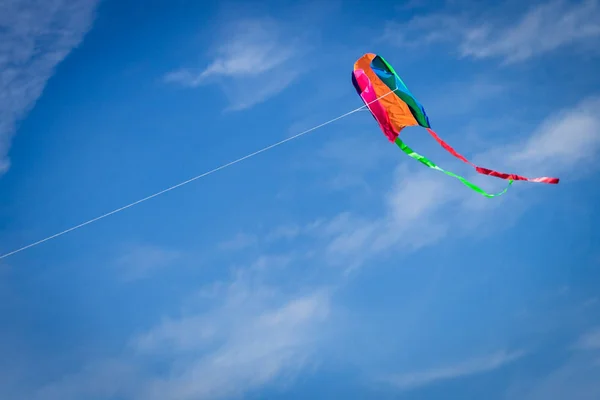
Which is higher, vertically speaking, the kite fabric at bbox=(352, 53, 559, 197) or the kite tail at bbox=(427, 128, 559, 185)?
the kite fabric at bbox=(352, 53, 559, 197)

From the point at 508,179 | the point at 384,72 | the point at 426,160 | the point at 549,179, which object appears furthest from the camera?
the point at 384,72

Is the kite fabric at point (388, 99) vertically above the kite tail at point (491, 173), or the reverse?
the kite fabric at point (388, 99)

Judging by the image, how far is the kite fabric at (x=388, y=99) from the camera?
1312 cm

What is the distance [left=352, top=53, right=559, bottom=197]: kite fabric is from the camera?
43.0 feet

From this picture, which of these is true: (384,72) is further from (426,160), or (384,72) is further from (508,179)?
(508,179)

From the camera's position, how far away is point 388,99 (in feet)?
44.5

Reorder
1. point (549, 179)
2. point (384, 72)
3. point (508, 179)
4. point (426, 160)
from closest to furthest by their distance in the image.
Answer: point (549, 179)
point (508, 179)
point (426, 160)
point (384, 72)

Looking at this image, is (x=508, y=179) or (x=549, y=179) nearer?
(x=549, y=179)

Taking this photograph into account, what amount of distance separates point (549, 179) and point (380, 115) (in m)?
4.67

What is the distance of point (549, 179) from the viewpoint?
10.1m

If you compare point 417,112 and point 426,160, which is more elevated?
point 417,112

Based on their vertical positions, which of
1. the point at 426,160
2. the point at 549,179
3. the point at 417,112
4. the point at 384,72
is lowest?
the point at 549,179

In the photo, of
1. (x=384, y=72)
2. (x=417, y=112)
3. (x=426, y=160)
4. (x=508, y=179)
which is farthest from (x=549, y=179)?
(x=384, y=72)

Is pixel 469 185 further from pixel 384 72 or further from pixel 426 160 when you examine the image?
pixel 384 72
